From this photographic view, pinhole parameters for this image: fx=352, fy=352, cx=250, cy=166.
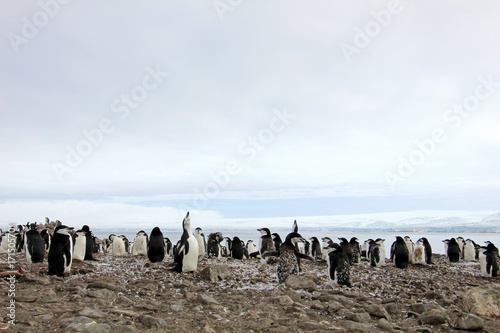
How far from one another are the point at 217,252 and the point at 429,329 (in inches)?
491

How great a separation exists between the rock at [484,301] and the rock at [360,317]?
207cm

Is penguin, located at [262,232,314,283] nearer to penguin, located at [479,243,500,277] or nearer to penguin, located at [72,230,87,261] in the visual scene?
penguin, located at [72,230,87,261]

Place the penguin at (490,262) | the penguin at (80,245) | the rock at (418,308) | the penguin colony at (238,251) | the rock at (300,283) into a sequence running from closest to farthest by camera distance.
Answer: the rock at (418,308) < the rock at (300,283) < the penguin colony at (238,251) < the penguin at (80,245) < the penguin at (490,262)

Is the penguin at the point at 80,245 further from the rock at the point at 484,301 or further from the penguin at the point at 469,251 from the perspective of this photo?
the penguin at the point at 469,251

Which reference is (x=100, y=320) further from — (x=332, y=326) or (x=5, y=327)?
(x=332, y=326)

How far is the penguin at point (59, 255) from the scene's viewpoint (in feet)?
26.7

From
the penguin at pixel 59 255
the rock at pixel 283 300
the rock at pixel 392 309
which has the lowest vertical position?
the rock at pixel 392 309

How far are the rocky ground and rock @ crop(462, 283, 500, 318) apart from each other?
9 cm

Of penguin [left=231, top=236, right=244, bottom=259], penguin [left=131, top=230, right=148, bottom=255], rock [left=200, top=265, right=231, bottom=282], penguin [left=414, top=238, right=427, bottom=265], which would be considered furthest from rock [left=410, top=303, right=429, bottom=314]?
penguin [left=131, top=230, right=148, bottom=255]

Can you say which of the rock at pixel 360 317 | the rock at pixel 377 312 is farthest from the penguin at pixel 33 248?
the rock at pixel 377 312

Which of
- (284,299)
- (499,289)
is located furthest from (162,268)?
(499,289)

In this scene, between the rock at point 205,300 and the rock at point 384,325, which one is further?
the rock at point 205,300

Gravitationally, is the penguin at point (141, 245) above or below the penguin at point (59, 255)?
below

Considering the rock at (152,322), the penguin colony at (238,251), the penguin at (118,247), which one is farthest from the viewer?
the penguin at (118,247)
